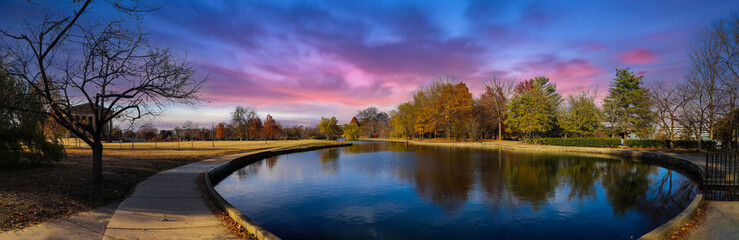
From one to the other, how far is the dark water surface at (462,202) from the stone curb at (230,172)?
2.44 ft

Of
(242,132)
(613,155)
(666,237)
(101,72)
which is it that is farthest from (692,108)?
(242,132)

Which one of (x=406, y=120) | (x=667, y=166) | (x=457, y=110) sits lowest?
(x=667, y=166)

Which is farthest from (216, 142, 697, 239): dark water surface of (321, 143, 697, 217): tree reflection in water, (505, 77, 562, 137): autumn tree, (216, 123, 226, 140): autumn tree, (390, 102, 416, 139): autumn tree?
(216, 123, 226, 140): autumn tree

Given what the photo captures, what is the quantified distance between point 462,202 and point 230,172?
41.2 ft

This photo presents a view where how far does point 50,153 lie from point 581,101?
158 feet

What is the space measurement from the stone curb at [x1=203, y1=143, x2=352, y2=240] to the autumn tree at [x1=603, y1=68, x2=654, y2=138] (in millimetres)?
34847

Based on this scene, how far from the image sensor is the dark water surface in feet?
23.8

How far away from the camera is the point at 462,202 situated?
9.62 m

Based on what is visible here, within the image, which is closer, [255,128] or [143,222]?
[143,222]

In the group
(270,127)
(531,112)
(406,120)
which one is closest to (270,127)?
(270,127)

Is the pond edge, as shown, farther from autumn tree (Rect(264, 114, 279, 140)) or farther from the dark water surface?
autumn tree (Rect(264, 114, 279, 140))

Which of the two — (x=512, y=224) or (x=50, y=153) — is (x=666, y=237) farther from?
(x=50, y=153)

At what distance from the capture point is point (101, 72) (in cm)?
888

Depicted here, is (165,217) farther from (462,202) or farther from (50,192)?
(462,202)
